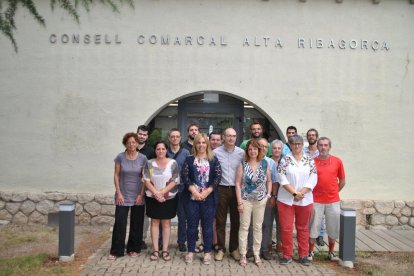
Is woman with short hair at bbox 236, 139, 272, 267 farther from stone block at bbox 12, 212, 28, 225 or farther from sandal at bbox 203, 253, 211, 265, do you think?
stone block at bbox 12, 212, 28, 225

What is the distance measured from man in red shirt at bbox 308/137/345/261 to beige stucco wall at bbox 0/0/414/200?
7.09 ft

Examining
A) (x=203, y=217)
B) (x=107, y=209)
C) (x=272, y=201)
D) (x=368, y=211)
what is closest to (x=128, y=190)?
(x=203, y=217)

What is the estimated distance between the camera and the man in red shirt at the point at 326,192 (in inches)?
216

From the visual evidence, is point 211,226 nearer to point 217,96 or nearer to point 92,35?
point 217,96

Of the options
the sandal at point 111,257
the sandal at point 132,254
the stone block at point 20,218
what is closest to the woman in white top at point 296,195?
the sandal at point 132,254

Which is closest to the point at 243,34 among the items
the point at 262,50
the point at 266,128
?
the point at 262,50

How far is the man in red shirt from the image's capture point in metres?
5.49

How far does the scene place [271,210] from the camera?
18.7ft

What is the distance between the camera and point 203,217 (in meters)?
5.32

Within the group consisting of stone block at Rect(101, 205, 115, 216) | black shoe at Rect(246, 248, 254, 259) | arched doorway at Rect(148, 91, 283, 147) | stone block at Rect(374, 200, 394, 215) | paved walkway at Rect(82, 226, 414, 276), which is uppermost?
arched doorway at Rect(148, 91, 283, 147)

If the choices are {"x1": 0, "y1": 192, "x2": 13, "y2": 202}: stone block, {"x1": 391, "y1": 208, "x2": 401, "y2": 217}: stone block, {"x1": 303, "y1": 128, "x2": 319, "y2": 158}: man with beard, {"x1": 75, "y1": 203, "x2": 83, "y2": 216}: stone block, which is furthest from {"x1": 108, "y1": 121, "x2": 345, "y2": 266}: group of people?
{"x1": 0, "y1": 192, "x2": 13, "y2": 202}: stone block

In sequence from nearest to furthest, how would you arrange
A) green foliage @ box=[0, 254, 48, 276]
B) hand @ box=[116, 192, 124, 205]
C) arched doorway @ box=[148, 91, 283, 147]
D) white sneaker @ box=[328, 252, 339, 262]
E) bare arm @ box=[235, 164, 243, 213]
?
green foliage @ box=[0, 254, 48, 276], bare arm @ box=[235, 164, 243, 213], hand @ box=[116, 192, 124, 205], white sneaker @ box=[328, 252, 339, 262], arched doorway @ box=[148, 91, 283, 147]

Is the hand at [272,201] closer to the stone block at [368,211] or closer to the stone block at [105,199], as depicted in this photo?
the stone block at [368,211]

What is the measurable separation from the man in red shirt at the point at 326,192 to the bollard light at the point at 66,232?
10.6ft
